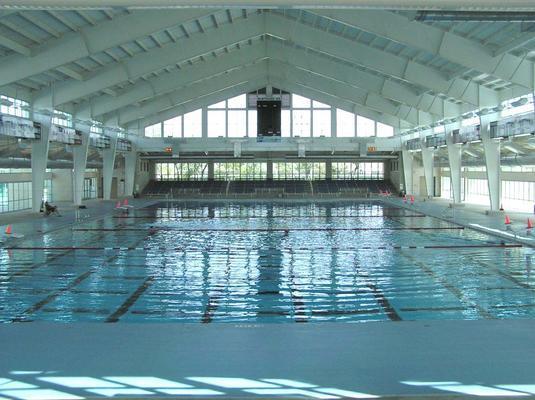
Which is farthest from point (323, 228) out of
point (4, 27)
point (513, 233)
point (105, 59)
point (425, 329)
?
point (425, 329)

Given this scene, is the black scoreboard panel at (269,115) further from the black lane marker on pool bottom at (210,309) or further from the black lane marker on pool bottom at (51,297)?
the black lane marker on pool bottom at (210,309)

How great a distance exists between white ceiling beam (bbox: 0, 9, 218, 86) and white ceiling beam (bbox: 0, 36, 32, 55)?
0.23m

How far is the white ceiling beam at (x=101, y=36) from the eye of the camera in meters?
21.8

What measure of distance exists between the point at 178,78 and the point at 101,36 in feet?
47.3

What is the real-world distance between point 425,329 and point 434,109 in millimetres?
29945

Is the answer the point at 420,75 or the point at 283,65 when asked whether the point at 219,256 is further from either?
the point at 283,65

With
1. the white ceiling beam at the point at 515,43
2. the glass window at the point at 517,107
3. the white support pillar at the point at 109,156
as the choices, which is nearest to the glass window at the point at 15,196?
the white support pillar at the point at 109,156

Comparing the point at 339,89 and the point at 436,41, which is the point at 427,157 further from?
the point at 436,41

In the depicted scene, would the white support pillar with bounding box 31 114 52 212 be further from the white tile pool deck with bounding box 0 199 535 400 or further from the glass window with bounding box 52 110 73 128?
the white tile pool deck with bounding box 0 199 535 400

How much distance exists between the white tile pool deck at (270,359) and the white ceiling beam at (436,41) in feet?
51.2

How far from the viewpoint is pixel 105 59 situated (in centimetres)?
2809

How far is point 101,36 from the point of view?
71.8 ft

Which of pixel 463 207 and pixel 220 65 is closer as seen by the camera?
pixel 220 65

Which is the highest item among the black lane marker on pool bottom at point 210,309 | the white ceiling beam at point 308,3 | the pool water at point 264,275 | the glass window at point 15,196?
the white ceiling beam at point 308,3
